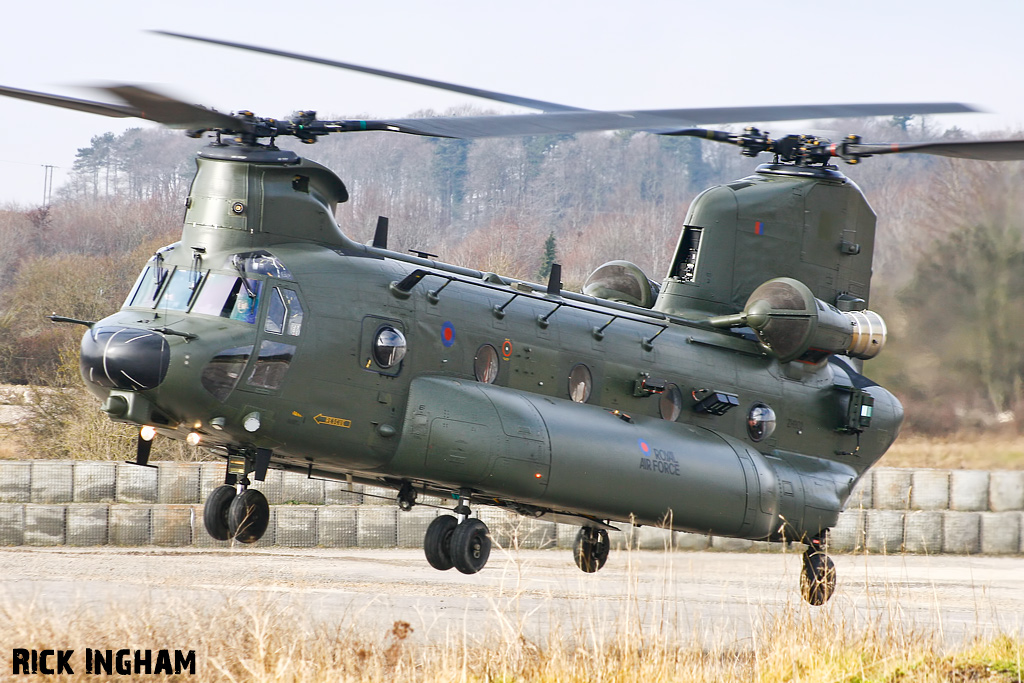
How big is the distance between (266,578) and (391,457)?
5863 mm

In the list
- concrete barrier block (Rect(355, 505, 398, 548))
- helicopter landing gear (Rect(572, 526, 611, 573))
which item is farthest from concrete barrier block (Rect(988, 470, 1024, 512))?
concrete barrier block (Rect(355, 505, 398, 548))

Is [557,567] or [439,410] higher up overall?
[439,410]

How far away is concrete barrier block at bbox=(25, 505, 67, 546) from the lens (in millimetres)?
19734

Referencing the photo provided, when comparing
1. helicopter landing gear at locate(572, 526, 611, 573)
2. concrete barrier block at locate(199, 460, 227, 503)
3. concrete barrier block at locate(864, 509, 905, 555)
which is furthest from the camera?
concrete barrier block at locate(864, 509, 905, 555)

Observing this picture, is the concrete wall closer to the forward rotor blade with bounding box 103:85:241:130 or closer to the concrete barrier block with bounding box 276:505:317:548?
the concrete barrier block with bounding box 276:505:317:548

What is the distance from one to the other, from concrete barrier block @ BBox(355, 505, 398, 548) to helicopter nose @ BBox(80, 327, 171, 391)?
11010mm

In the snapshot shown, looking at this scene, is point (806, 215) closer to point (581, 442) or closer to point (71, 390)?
point (581, 442)

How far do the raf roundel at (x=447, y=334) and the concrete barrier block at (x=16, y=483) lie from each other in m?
12.0

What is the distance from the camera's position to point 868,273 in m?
15.9

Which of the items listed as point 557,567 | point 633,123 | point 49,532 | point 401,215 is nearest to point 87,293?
point 49,532

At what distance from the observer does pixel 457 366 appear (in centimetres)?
1162

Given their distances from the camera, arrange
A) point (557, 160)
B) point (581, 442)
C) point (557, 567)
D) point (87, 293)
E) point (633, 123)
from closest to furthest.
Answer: point (633, 123) → point (581, 442) → point (557, 567) → point (87, 293) → point (557, 160)

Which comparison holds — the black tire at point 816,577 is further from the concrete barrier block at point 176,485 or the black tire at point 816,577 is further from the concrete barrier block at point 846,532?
the concrete barrier block at point 176,485

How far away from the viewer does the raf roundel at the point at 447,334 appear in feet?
37.8
